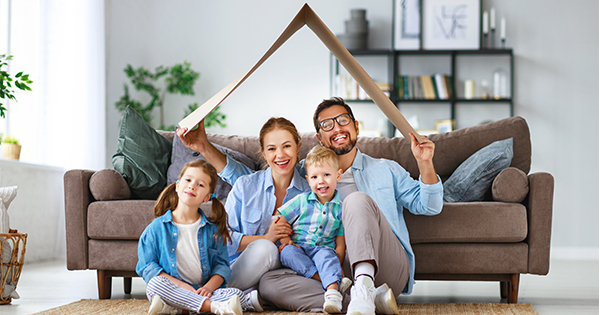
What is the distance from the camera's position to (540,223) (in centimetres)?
211

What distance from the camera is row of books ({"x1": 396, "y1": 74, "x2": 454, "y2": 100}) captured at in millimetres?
4789

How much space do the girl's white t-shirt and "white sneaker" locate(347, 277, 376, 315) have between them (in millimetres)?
522

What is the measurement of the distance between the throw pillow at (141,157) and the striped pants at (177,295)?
90 cm

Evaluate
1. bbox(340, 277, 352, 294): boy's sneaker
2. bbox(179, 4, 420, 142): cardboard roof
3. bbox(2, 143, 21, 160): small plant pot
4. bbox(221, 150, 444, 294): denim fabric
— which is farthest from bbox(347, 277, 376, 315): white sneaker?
bbox(2, 143, 21, 160): small plant pot

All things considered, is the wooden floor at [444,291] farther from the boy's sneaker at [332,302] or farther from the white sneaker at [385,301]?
the boy's sneaker at [332,302]

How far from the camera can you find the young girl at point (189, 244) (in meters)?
1.66

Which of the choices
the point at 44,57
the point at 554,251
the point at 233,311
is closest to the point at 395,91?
the point at 554,251

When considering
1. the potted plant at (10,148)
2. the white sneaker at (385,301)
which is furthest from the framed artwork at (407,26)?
the white sneaker at (385,301)

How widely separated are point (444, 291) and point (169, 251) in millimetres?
1558

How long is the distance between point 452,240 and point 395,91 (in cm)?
286

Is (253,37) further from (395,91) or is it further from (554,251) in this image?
(554,251)

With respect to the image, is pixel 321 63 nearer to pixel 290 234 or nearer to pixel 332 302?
pixel 290 234

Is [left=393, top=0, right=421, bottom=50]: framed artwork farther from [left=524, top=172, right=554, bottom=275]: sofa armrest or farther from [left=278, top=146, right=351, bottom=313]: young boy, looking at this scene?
[left=278, top=146, right=351, bottom=313]: young boy

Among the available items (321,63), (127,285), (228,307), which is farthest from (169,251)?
(321,63)
